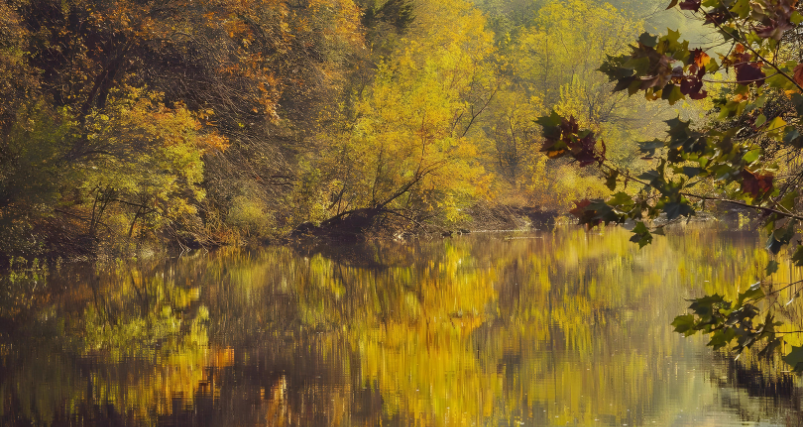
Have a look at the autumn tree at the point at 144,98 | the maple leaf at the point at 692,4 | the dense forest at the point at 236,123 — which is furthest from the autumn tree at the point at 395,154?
the maple leaf at the point at 692,4

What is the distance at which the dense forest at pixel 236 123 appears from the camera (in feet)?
74.4

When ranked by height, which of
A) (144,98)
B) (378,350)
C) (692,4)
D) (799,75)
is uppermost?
(144,98)

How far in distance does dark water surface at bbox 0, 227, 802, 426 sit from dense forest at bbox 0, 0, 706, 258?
107 inches

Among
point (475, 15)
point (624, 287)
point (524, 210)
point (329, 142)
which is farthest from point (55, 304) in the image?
point (524, 210)

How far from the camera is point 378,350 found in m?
11.1

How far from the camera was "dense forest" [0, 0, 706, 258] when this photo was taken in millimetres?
22688

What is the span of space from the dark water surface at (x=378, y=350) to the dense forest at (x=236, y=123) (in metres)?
2.72

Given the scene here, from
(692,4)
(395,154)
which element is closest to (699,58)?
(692,4)

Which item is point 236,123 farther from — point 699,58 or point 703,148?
point 703,148

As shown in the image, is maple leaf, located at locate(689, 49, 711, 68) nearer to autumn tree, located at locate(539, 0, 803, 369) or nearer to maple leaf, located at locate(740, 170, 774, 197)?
autumn tree, located at locate(539, 0, 803, 369)

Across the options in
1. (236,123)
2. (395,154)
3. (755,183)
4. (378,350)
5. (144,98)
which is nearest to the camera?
(755,183)

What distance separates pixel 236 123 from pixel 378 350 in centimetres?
1791

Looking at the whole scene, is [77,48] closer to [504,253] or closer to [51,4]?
[51,4]

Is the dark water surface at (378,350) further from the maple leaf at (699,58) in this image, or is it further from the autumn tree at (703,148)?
the maple leaf at (699,58)
